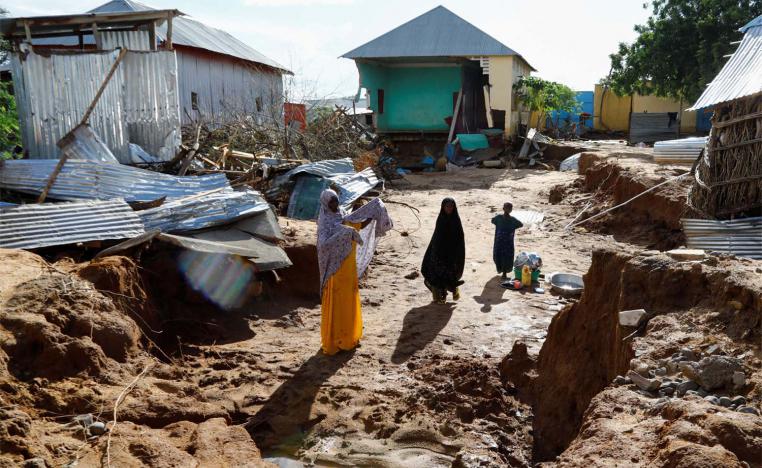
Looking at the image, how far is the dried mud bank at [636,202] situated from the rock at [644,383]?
7.12 m

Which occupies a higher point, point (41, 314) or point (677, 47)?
point (677, 47)

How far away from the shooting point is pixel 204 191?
8.45m

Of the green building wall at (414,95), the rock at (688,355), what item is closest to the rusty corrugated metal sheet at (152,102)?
the rock at (688,355)

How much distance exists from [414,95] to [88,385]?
71.2ft

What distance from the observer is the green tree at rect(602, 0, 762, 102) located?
791 inches

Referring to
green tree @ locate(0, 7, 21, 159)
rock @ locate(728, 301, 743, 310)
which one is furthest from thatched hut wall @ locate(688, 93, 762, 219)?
green tree @ locate(0, 7, 21, 159)

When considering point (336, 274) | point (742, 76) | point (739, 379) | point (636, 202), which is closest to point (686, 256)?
point (739, 379)

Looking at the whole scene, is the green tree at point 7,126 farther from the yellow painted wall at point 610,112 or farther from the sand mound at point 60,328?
the yellow painted wall at point 610,112

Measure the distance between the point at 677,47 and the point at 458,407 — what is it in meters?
20.9

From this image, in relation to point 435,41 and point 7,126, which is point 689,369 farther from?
point 435,41

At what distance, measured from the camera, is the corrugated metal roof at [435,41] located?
22062mm

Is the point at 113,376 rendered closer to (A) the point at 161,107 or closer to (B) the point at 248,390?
(B) the point at 248,390

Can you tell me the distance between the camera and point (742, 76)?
8.73m

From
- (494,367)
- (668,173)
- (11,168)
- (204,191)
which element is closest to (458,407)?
(494,367)
